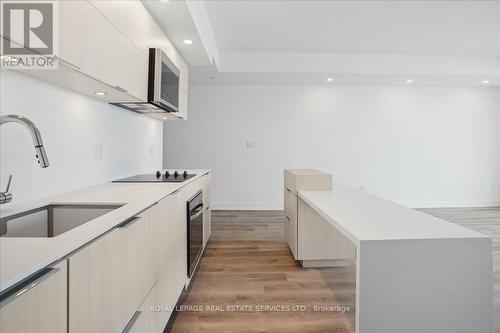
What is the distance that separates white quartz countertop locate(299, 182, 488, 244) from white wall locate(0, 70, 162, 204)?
1.56 meters

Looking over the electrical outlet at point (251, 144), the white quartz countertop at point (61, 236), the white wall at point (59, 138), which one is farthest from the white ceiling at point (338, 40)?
the white quartz countertop at point (61, 236)

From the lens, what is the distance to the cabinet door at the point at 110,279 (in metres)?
0.82

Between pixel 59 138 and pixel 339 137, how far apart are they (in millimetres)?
4784

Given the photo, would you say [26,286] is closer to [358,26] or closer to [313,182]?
[313,182]

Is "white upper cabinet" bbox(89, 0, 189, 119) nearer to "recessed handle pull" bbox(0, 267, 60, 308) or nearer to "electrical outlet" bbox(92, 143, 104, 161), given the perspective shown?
"electrical outlet" bbox(92, 143, 104, 161)

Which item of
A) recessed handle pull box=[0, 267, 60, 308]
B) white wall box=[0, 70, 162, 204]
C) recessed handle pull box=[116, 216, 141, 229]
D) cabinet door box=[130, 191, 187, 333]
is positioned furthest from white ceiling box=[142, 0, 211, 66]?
recessed handle pull box=[0, 267, 60, 308]

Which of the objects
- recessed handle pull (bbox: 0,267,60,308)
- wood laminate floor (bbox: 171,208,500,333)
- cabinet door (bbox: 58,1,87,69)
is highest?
cabinet door (bbox: 58,1,87,69)

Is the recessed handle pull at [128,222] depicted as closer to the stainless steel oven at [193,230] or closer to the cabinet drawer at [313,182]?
the stainless steel oven at [193,230]

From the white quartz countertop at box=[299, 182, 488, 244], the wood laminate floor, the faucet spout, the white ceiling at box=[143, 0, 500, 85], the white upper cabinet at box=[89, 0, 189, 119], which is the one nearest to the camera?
the faucet spout

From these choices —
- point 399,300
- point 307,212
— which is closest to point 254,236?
point 307,212

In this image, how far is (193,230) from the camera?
95.6 inches

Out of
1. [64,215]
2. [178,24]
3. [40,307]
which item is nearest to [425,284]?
[40,307]

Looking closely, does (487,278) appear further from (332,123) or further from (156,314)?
A: (332,123)

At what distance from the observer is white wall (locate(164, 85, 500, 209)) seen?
215 inches
